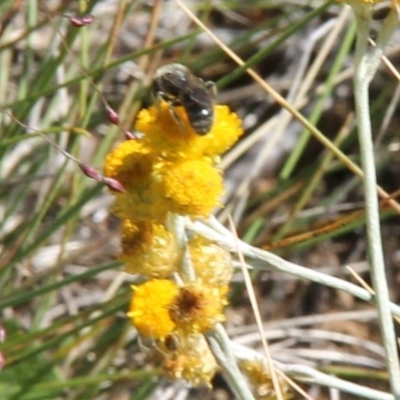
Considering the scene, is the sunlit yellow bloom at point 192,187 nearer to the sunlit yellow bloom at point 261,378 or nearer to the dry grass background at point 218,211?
the sunlit yellow bloom at point 261,378

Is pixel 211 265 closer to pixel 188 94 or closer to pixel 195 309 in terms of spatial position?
pixel 195 309

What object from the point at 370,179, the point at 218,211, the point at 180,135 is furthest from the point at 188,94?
the point at 218,211

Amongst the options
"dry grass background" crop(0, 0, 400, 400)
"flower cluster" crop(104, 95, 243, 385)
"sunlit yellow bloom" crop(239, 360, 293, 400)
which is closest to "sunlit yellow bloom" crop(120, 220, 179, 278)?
"flower cluster" crop(104, 95, 243, 385)

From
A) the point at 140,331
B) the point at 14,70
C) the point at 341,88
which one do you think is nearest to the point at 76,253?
the point at 14,70

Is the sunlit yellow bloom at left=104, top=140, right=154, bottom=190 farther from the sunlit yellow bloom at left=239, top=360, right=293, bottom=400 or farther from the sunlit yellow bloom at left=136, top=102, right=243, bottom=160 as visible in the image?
the sunlit yellow bloom at left=239, top=360, right=293, bottom=400

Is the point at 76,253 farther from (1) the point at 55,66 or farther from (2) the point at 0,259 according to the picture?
(1) the point at 55,66

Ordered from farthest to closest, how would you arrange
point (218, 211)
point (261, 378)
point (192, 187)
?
point (218, 211) < point (261, 378) < point (192, 187)

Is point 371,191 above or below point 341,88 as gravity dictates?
below
